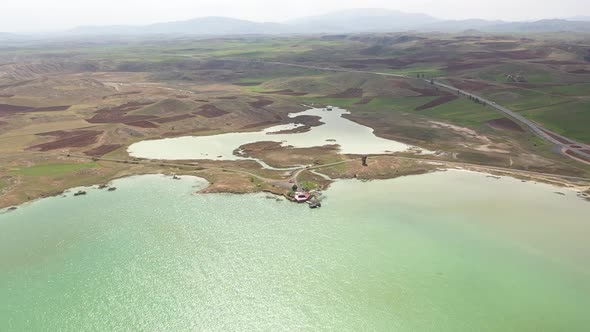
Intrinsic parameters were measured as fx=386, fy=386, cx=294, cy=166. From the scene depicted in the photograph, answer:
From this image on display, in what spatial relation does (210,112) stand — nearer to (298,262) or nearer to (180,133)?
(180,133)

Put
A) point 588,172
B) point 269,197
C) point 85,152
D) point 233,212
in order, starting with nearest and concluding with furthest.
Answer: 1. point 233,212
2. point 269,197
3. point 588,172
4. point 85,152

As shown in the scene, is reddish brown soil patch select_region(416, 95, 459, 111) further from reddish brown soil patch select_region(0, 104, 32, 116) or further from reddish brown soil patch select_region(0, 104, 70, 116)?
reddish brown soil patch select_region(0, 104, 32, 116)

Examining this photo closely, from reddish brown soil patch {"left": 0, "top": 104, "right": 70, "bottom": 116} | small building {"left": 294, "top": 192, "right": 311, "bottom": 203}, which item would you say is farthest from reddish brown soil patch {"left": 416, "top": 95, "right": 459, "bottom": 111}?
reddish brown soil patch {"left": 0, "top": 104, "right": 70, "bottom": 116}

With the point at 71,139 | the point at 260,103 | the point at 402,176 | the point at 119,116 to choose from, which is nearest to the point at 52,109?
the point at 119,116

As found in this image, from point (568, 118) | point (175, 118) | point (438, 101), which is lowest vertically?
point (175, 118)

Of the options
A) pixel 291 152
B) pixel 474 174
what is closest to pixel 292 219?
pixel 291 152

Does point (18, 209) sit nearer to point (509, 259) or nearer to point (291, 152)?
point (291, 152)

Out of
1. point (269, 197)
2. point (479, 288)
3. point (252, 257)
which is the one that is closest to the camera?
point (479, 288)

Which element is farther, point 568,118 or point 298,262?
point 568,118
